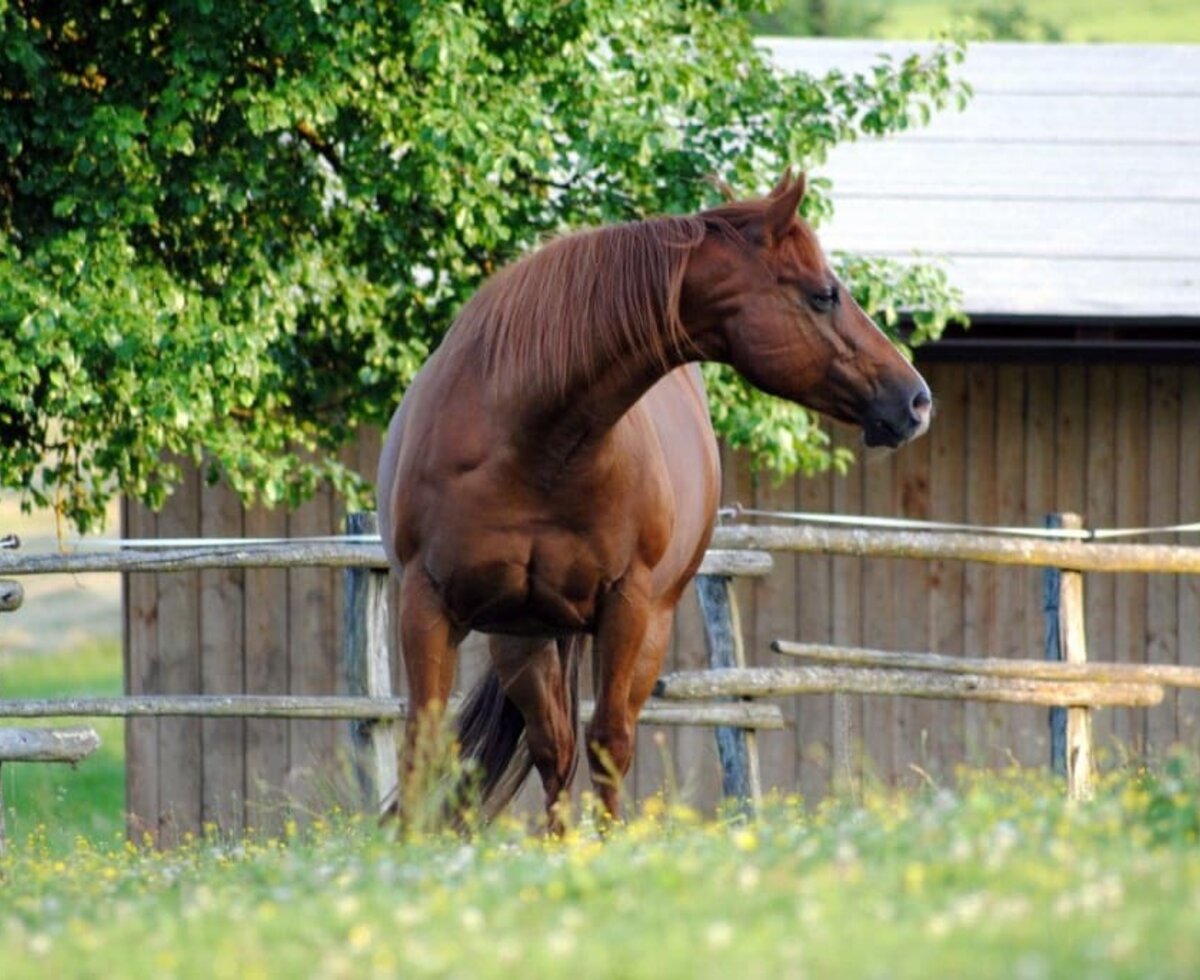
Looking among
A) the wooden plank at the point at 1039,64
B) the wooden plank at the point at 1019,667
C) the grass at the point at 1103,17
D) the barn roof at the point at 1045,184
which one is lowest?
the wooden plank at the point at 1019,667

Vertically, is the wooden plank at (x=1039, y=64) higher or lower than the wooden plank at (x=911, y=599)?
higher

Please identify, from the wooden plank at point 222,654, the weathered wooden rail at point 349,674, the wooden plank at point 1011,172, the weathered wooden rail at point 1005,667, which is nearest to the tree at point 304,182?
the weathered wooden rail at point 349,674

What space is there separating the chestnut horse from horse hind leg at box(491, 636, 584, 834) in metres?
0.50

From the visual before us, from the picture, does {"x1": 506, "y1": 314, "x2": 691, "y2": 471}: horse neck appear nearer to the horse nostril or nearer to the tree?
the horse nostril

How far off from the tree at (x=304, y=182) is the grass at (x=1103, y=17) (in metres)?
38.2

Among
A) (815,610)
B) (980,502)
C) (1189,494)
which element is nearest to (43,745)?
(815,610)

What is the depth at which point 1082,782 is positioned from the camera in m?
8.41

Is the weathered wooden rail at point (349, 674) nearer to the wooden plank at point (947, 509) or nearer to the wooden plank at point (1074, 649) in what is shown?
the wooden plank at point (1074, 649)

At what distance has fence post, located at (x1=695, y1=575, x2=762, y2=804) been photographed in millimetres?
8898

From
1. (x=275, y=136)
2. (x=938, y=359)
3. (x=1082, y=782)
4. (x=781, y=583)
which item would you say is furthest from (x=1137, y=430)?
(x=275, y=136)

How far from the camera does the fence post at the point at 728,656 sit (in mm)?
8898

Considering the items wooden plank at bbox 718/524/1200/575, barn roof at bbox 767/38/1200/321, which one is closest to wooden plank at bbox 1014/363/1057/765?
barn roof at bbox 767/38/1200/321

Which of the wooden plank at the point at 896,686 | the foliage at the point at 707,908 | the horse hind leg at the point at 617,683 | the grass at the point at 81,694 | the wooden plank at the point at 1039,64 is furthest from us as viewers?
the grass at the point at 81,694

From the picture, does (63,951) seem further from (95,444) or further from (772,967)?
(95,444)
